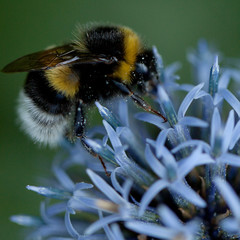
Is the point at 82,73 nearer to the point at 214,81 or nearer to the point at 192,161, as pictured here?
the point at 214,81

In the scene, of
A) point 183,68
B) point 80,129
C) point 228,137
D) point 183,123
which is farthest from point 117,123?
point 183,68

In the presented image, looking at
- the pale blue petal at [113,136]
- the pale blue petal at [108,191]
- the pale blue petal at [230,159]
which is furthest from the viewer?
the pale blue petal at [113,136]

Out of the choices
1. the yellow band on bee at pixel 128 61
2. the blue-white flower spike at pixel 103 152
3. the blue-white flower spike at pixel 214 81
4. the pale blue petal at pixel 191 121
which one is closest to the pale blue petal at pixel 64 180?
the blue-white flower spike at pixel 103 152

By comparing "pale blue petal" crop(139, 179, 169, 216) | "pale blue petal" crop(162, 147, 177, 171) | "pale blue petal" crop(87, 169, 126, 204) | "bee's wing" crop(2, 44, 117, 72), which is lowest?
"pale blue petal" crop(87, 169, 126, 204)

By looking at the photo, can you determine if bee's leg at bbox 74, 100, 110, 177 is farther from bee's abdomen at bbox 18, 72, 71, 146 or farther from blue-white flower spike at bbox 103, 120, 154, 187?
blue-white flower spike at bbox 103, 120, 154, 187

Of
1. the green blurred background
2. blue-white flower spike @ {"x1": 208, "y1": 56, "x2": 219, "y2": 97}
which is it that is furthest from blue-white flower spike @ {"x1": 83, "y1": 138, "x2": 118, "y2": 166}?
the green blurred background

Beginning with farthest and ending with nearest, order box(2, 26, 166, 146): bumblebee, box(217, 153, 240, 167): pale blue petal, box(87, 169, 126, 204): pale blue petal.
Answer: box(2, 26, 166, 146): bumblebee < box(87, 169, 126, 204): pale blue petal < box(217, 153, 240, 167): pale blue petal

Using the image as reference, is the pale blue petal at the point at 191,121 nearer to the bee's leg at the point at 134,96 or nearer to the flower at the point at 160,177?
the flower at the point at 160,177
